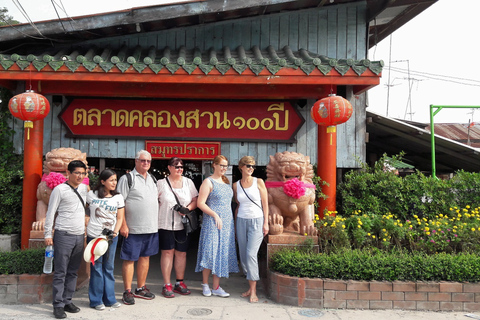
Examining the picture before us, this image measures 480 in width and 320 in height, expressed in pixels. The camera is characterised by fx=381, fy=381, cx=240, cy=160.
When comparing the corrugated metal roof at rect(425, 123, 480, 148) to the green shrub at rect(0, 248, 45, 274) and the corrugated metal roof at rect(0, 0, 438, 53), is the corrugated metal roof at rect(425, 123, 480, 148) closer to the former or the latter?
the corrugated metal roof at rect(0, 0, 438, 53)

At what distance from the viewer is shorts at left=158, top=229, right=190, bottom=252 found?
454 centimetres

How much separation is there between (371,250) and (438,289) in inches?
33.9

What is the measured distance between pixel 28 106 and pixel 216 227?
10.5 ft

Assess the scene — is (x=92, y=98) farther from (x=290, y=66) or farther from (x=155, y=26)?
(x=290, y=66)

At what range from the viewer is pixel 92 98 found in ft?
21.1

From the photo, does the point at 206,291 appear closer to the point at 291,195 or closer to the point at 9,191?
the point at 291,195

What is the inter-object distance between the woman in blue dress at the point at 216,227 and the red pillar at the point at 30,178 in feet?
9.49

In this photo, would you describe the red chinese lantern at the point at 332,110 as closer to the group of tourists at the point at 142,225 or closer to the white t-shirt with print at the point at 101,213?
the group of tourists at the point at 142,225

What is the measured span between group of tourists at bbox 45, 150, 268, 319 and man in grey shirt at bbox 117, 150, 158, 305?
0.01 m

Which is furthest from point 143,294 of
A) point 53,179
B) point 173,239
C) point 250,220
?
point 53,179

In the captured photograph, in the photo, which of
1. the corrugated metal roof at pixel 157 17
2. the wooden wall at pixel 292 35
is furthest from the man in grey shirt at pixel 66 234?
the wooden wall at pixel 292 35

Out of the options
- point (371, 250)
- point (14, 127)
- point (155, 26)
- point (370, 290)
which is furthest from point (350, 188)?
point (14, 127)

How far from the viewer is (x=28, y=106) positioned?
210 inches

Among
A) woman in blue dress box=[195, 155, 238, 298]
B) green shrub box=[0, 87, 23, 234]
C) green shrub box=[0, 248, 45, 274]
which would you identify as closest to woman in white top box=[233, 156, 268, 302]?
woman in blue dress box=[195, 155, 238, 298]
